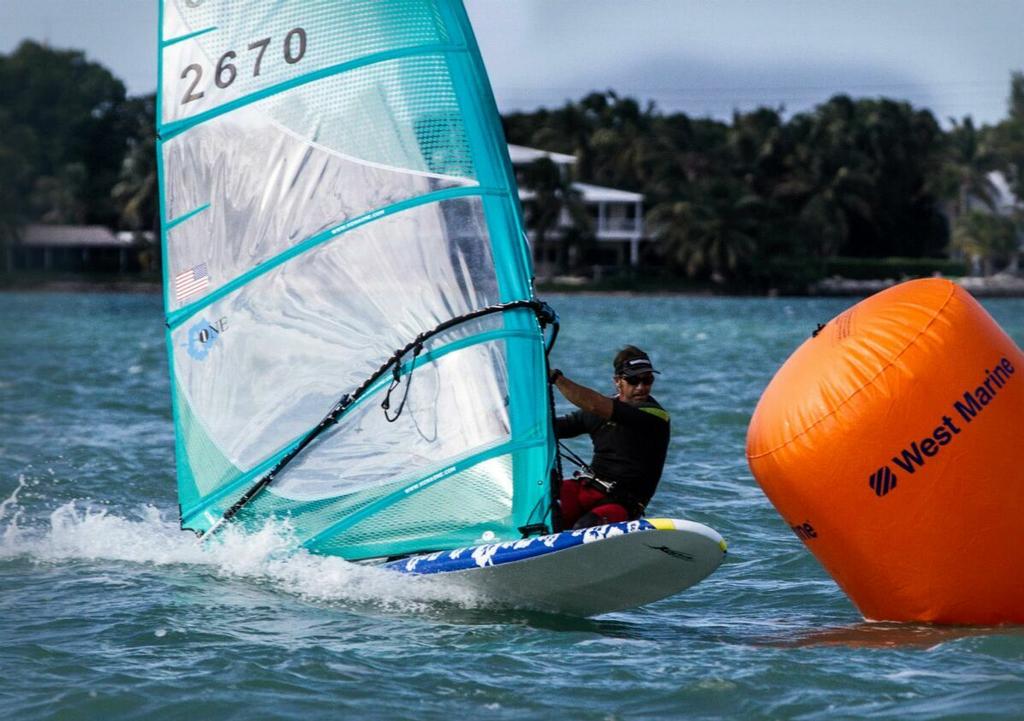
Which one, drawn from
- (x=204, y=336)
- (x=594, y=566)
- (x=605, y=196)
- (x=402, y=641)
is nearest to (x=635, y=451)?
(x=594, y=566)

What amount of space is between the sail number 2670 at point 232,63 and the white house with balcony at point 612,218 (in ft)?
185

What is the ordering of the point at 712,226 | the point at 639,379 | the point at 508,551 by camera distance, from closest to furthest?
the point at 508,551 → the point at 639,379 → the point at 712,226

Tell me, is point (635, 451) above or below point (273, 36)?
below

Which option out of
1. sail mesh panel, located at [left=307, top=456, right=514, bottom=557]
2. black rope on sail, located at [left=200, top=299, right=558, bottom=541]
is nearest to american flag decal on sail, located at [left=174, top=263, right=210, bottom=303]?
black rope on sail, located at [left=200, top=299, right=558, bottom=541]

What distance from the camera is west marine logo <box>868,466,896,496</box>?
5.80 meters

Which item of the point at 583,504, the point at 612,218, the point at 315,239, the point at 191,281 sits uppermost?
the point at 315,239

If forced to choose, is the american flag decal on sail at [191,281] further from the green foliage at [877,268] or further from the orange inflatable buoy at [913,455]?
the green foliage at [877,268]

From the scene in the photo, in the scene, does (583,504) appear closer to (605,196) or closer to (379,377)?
(379,377)

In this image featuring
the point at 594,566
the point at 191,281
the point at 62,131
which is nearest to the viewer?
the point at 594,566

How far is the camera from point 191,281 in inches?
284

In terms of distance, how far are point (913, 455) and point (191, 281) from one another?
→ 3.32 meters

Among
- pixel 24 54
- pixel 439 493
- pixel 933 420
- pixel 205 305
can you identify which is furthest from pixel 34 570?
Result: pixel 24 54

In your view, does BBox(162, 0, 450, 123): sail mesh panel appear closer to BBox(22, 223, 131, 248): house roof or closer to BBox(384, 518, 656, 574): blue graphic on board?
BBox(384, 518, 656, 574): blue graphic on board

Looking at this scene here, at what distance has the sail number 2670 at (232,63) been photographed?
6.88 m
